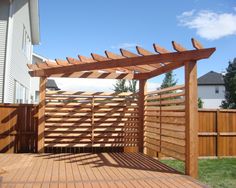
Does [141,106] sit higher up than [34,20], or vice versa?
[34,20]

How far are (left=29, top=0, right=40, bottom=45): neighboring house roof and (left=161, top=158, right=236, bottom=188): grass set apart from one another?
10.7m

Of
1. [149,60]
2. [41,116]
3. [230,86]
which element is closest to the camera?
[149,60]

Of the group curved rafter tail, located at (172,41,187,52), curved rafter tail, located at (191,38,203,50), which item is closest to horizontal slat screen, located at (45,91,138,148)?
curved rafter tail, located at (172,41,187,52)

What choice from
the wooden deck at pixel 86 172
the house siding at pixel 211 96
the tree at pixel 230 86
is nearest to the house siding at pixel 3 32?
the wooden deck at pixel 86 172

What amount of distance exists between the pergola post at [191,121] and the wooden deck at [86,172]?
11.9 inches

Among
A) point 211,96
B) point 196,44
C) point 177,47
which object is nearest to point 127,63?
point 177,47

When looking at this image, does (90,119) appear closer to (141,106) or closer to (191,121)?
(141,106)

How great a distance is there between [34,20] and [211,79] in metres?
33.9

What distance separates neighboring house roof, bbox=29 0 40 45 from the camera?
629 inches

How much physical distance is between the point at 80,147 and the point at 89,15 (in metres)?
8.39

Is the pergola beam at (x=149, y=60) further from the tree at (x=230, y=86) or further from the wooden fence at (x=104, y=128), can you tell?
the tree at (x=230, y=86)

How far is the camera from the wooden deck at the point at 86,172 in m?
5.54

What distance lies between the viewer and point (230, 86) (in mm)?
34344

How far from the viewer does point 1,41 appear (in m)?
11.1
